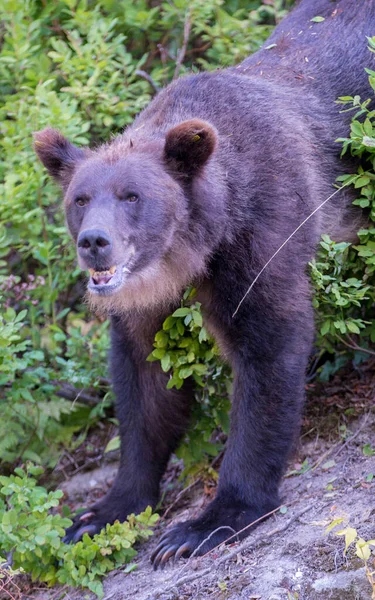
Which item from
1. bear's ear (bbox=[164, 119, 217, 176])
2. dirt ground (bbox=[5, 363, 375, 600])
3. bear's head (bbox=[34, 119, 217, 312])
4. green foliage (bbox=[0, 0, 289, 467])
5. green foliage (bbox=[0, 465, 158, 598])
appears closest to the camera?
dirt ground (bbox=[5, 363, 375, 600])

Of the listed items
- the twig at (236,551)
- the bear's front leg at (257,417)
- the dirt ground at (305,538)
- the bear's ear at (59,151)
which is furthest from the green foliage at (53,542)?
the bear's ear at (59,151)

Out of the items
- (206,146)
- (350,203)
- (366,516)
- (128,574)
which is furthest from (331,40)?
(128,574)

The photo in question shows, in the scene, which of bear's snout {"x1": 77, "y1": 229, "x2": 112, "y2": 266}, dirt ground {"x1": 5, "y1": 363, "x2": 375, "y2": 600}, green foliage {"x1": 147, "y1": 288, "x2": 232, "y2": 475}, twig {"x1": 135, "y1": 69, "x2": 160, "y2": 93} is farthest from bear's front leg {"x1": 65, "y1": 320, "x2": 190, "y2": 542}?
twig {"x1": 135, "y1": 69, "x2": 160, "y2": 93}

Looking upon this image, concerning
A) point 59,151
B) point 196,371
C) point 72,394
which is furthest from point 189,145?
point 72,394

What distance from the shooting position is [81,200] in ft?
19.4

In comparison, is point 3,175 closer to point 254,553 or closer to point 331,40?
point 331,40

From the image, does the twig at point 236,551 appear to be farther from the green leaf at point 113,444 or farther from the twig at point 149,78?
the twig at point 149,78

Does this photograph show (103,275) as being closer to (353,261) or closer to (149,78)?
(353,261)

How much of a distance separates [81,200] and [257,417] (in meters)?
1.87

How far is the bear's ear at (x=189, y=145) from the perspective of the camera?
579 centimetres

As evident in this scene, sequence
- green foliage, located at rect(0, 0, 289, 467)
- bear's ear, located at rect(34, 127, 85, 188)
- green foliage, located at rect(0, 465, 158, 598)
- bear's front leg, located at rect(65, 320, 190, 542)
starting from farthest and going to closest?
green foliage, located at rect(0, 0, 289, 467)
bear's front leg, located at rect(65, 320, 190, 542)
bear's ear, located at rect(34, 127, 85, 188)
green foliage, located at rect(0, 465, 158, 598)

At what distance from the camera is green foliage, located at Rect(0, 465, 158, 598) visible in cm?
615

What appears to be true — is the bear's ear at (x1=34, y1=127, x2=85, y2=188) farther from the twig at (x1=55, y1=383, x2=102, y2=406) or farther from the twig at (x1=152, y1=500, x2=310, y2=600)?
the twig at (x1=152, y1=500, x2=310, y2=600)

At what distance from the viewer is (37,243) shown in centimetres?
819
